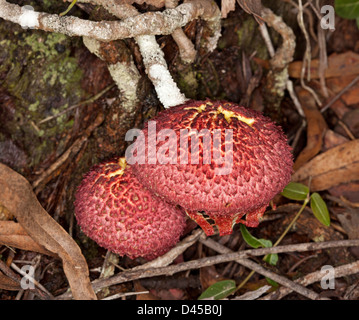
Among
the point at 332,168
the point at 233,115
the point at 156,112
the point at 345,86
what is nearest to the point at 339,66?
the point at 345,86

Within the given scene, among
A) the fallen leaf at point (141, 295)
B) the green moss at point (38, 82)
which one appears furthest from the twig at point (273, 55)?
the fallen leaf at point (141, 295)

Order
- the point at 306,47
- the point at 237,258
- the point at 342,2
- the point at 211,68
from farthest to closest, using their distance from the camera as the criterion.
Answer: the point at 306,47, the point at 211,68, the point at 237,258, the point at 342,2

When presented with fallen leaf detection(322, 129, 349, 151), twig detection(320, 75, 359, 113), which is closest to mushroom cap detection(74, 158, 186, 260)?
fallen leaf detection(322, 129, 349, 151)

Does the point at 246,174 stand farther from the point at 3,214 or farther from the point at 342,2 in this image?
the point at 3,214

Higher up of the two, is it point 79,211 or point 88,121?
point 88,121
